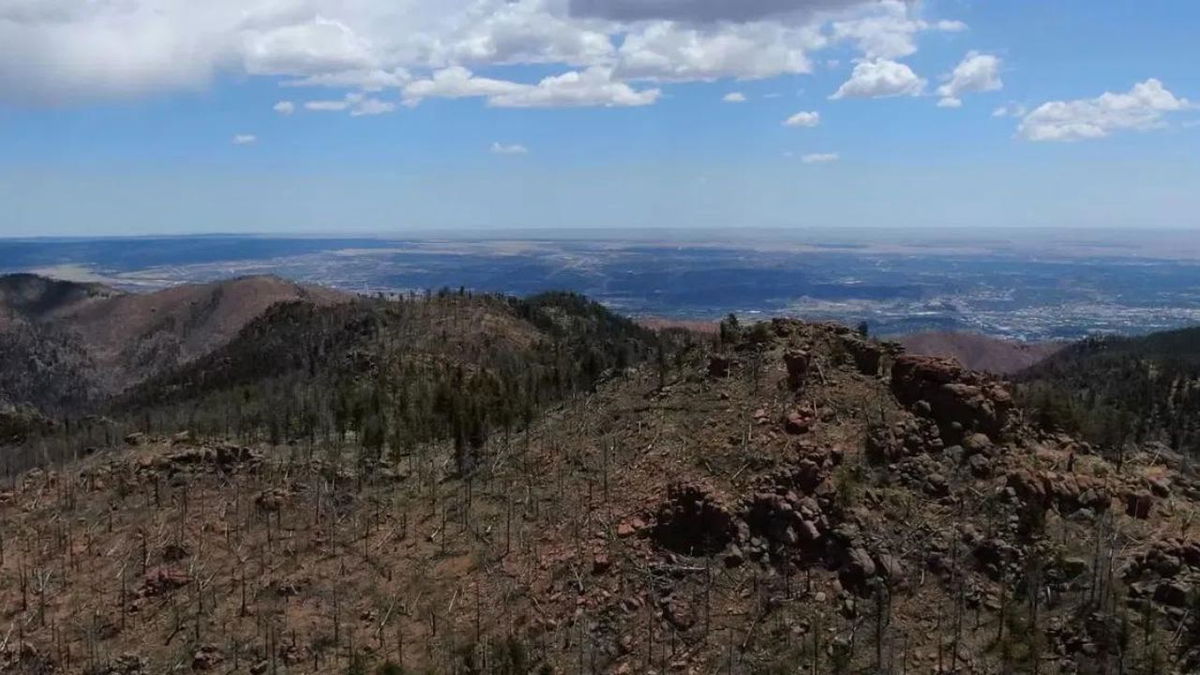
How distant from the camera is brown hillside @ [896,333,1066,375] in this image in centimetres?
15762

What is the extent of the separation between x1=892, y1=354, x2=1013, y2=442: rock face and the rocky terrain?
0.10 metres

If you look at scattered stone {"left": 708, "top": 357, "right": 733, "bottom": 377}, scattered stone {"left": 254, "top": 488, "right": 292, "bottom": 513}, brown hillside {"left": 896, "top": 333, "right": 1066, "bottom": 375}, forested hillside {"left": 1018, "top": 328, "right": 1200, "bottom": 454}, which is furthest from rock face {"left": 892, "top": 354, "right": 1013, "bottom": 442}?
brown hillside {"left": 896, "top": 333, "right": 1066, "bottom": 375}

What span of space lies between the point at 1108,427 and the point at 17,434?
77098 millimetres

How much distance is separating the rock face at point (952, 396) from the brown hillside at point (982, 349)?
428 feet

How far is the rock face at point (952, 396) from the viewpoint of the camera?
2823 cm

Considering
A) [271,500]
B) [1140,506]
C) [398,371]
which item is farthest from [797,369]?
[398,371]

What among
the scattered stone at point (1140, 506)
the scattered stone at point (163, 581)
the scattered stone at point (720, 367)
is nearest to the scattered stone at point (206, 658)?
the scattered stone at point (163, 581)

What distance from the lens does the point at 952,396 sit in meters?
28.8

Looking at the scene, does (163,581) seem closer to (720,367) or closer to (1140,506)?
(720,367)

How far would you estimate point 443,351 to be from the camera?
7544 cm

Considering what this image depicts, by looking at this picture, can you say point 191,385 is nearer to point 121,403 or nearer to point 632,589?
point 121,403

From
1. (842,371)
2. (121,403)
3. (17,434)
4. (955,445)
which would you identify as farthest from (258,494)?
(121,403)

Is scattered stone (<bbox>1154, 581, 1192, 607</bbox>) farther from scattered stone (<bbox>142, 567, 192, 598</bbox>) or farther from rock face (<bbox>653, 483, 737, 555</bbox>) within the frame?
scattered stone (<bbox>142, 567, 192, 598</bbox>)

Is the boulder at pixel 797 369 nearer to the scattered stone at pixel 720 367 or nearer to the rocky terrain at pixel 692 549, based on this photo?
the rocky terrain at pixel 692 549
